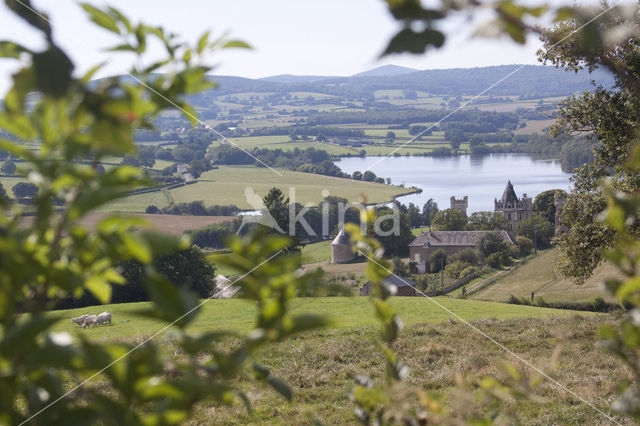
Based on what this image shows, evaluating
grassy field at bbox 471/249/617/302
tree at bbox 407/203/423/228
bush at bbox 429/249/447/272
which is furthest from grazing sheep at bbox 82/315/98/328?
bush at bbox 429/249/447/272

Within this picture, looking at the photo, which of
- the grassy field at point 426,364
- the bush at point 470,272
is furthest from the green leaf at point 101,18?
the bush at point 470,272

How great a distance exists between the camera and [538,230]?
28297mm

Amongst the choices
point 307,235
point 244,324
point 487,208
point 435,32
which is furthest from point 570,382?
point 487,208

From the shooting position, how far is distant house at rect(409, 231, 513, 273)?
31.1m

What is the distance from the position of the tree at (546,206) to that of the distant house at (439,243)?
2620mm

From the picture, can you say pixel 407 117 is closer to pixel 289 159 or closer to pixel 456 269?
pixel 289 159

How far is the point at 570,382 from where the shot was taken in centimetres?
502

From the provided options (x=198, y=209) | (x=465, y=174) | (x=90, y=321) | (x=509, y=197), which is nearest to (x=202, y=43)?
(x=198, y=209)

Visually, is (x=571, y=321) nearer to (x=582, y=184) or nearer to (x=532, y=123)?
(x=582, y=184)

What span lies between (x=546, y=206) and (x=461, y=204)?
5.78m

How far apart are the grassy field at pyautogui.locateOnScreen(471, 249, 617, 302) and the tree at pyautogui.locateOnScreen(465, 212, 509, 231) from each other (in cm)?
416

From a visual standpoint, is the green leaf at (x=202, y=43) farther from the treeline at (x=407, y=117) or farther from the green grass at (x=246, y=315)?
the treeline at (x=407, y=117)

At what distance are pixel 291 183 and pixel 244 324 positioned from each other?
7836 millimetres

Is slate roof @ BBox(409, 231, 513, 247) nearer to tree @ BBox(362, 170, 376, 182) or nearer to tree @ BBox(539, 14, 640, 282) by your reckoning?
tree @ BBox(362, 170, 376, 182)
